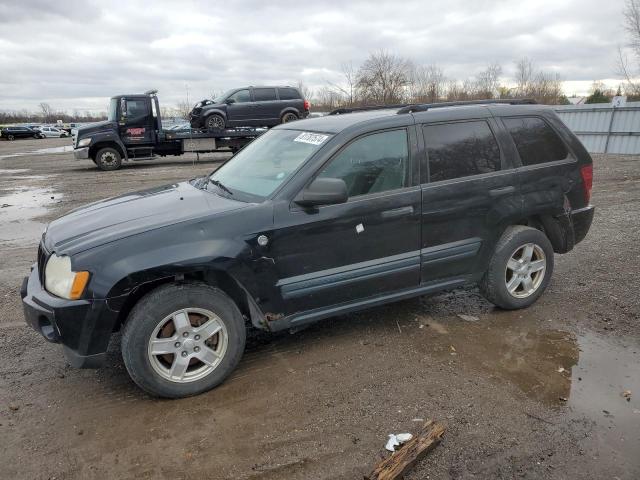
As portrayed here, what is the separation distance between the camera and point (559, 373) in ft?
11.3

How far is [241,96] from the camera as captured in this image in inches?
728

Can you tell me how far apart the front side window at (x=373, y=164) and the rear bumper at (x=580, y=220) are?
196 centimetres

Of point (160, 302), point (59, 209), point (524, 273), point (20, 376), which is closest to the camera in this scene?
point (160, 302)

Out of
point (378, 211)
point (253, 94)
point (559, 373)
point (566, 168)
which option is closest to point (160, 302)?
point (378, 211)

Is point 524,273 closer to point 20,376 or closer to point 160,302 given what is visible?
point 160,302

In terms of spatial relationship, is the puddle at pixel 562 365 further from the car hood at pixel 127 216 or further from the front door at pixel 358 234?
the car hood at pixel 127 216

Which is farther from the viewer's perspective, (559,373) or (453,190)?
(453,190)

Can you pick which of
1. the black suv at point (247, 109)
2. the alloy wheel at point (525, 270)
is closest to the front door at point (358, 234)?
the alloy wheel at point (525, 270)

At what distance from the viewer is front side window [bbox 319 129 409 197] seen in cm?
359

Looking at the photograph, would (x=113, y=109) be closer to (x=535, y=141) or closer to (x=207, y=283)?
(x=207, y=283)

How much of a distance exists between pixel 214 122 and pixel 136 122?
2771 millimetres

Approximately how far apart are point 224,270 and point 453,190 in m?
1.95

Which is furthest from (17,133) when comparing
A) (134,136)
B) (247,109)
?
(247,109)

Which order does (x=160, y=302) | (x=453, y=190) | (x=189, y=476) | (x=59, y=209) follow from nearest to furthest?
(x=189, y=476) < (x=160, y=302) < (x=453, y=190) < (x=59, y=209)
